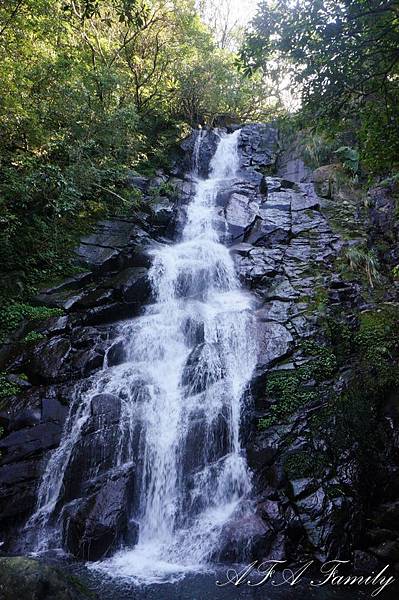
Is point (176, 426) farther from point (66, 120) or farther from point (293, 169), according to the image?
point (293, 169)

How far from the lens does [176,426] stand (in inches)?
332

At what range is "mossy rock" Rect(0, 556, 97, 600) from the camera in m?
3.31

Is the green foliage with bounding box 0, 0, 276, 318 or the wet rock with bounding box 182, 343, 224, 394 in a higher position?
the green foliage with bounding box 0, 0, 276, 318

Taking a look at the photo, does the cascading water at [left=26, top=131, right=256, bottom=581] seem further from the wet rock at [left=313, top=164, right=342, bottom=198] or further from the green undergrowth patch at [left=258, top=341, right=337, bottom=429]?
the wet rock at [left=313, top=164, right=342, bottom=198]

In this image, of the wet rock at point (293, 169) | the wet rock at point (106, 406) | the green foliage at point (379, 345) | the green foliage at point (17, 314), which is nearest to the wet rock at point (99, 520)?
the wet rock at point (106, 406)

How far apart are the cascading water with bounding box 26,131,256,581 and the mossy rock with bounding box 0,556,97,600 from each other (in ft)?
8.97

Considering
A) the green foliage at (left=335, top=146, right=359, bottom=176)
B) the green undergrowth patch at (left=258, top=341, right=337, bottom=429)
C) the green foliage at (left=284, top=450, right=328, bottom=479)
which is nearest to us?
the green foliage at (left=284, top=450, right=328, bottom=479)

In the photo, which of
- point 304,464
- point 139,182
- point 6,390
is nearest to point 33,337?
point 6,390

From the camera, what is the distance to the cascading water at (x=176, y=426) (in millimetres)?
6930

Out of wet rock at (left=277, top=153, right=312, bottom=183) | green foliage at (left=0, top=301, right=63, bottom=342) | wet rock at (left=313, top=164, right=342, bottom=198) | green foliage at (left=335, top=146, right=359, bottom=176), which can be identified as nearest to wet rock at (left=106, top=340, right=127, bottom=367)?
green foliage at (left=0, top=301, right=63, bottom=342)

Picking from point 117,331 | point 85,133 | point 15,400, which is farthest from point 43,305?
point 85,133

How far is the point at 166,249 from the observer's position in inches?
562

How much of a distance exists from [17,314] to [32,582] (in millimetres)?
8343

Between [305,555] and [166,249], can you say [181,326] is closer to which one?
[166,249]
